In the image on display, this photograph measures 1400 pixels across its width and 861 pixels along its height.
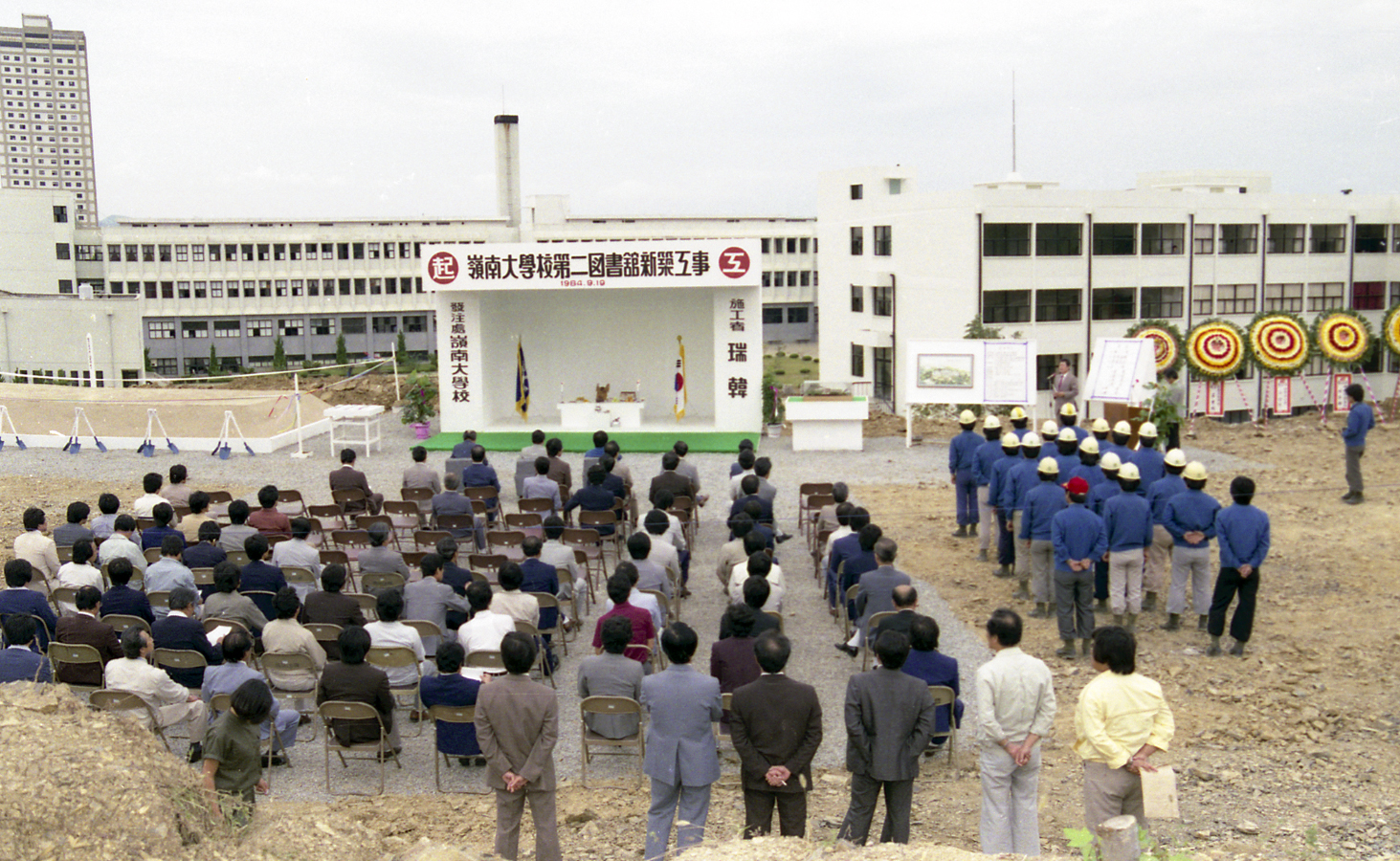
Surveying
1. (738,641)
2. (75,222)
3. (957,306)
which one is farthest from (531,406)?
(75,222)

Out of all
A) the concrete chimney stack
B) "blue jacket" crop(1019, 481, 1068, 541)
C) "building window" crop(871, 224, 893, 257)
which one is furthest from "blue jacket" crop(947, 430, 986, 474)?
the concrete chimney stack

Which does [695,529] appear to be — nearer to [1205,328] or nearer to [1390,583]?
[1390,583]

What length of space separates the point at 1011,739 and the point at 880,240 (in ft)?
107

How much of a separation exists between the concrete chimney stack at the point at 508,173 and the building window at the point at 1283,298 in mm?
43093

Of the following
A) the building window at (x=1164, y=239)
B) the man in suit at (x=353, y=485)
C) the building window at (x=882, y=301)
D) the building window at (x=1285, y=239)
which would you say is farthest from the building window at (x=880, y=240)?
the man in suit at (x=353, y=485)

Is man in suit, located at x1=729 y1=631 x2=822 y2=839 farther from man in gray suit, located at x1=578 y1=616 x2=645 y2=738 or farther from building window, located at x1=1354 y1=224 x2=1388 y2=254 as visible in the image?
building window, located at x1=1354 y1=224 x2=1388 y2=254

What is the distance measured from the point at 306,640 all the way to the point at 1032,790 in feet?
15.4

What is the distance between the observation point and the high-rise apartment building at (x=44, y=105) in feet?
493

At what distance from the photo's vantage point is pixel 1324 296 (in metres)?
35.2

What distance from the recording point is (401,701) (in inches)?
318

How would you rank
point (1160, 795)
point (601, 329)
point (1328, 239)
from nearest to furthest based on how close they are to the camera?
point (1160, 795)
point (601, 329)
point (1328, 239)

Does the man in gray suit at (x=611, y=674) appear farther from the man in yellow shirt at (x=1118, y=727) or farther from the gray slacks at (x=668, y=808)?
the man in yellow shirt at (x=1118, y=727)

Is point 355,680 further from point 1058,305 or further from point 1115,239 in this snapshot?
point 1115,239

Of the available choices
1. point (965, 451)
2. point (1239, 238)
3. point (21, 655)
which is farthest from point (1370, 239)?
point (21, 655)
